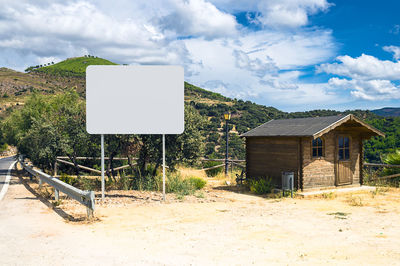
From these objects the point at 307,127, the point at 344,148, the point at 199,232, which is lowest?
the point at 199,232

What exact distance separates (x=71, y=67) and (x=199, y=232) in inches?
5354

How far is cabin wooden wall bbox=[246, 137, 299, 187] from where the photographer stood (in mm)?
14352

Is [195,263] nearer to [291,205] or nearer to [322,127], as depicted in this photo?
[291,205]

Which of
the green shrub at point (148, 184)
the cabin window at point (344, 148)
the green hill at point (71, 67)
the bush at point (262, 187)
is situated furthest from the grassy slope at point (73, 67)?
the cabin window at point (344, 148)

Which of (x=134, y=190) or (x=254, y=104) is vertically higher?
(x=254, y=104)

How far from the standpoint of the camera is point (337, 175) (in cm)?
1515

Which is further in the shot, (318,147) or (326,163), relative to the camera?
(326,163)

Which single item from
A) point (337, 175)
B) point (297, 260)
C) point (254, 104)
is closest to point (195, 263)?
point (297, 260)

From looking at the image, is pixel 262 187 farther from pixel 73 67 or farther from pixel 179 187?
pixel 73 67

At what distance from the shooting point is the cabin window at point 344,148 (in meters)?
15.5

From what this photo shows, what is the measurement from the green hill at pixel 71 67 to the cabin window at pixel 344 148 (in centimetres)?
10743

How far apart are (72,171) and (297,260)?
1890cm

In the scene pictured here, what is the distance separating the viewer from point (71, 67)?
13138cm

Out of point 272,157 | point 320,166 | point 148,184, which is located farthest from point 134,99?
point 320,166
